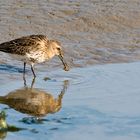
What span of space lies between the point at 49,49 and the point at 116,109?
2622 mm

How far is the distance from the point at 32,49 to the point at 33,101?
6.27ft

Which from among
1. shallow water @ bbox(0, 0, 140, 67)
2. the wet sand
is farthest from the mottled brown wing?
shallow water @ bbox(0, 0, 140, 67)

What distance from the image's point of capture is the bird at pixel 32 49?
12219mm

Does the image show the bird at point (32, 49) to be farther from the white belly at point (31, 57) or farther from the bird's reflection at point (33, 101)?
the bird's reflection at point (33, 101)

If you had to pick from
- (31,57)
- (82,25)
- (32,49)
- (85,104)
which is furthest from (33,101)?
(82,25)

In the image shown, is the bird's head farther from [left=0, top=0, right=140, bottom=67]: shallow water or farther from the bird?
[left=0, top=0, right=140, bottom=67]: shallow water

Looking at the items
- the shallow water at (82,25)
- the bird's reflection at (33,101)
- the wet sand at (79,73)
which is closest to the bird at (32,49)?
the wet sand at (79,73)

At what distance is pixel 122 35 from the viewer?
14945 mm

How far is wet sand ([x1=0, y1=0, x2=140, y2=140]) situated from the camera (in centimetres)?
955

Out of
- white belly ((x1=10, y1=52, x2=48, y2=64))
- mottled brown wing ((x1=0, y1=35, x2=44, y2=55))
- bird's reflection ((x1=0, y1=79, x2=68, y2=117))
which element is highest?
mottled brown wing ((x1=0, y1=35, x2=44, y2=55))

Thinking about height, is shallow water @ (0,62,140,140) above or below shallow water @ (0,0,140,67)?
below

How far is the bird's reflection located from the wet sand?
0.02 meters

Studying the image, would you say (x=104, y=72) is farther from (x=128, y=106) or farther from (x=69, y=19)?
(x=69, y=19)

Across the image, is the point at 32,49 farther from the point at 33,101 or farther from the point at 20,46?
the point at 33,101
